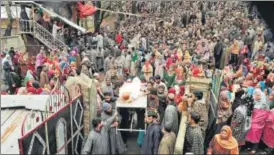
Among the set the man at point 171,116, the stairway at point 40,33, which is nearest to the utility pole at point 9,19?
the stairway at point 40,33

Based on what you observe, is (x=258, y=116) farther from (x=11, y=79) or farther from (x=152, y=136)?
(x=11, y=79)

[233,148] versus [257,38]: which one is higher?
[257,38]

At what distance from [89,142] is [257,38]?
448 inches

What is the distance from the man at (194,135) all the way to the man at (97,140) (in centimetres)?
133

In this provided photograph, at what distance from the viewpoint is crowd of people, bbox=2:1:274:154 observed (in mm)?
6152

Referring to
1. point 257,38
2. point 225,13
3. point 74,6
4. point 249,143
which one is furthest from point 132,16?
point 249,143

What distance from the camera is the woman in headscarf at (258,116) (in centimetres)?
769

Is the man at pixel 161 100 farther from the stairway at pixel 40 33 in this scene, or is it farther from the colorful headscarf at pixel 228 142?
the stairway at pixel 40 33

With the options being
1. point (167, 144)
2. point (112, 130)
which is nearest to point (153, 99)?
point (112, 130)

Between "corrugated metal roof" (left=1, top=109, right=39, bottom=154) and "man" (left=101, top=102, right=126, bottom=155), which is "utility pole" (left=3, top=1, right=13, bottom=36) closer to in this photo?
"corrugated metal roof" (left=1, top=109, right=39, bottom=154)

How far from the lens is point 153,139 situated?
6148 millimetres

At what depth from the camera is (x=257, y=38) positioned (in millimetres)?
15188

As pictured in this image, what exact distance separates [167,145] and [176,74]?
14.9ft

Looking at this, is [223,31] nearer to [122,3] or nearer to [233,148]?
[122,3]
